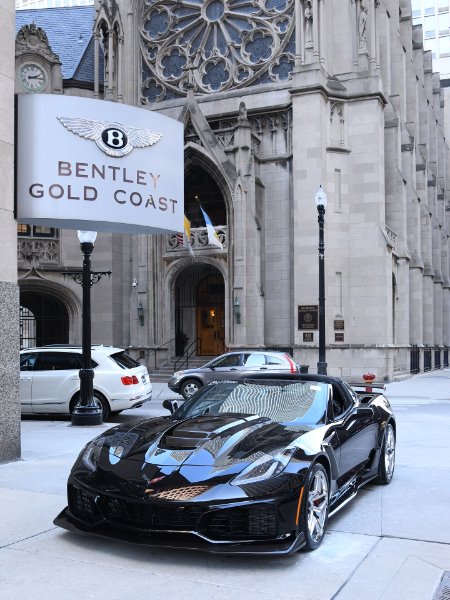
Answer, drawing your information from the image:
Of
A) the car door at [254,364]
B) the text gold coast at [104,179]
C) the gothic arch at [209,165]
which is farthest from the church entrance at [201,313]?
the text gold coast at [104,179]

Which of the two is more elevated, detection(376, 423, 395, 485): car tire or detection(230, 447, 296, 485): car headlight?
detection(230, 447, 296, 485): car headlight

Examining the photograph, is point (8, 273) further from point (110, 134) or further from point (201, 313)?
point (201, 313)

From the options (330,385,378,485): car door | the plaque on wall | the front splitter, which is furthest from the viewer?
the plaque on wall

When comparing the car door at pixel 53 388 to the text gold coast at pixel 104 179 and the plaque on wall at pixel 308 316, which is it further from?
the plaque on wall at pixel 308 316

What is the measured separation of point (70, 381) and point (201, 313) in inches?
711

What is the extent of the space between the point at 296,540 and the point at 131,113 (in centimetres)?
744

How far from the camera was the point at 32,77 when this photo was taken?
106ft

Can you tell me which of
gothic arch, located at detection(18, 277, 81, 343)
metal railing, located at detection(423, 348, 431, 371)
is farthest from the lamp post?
metal railing, located at detection(423, 348, 431, 371)

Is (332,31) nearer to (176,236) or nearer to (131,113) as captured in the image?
(176,236)

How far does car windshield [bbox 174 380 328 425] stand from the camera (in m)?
6.71

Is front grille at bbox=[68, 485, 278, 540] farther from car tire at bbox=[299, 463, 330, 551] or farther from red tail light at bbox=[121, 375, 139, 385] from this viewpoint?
red tail light at bbox=[121, 375, 139, 385]

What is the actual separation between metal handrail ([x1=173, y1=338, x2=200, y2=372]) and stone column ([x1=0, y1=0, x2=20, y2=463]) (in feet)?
66.1

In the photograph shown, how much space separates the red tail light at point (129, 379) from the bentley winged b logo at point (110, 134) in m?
5.53

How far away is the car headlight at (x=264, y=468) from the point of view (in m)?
5.23
